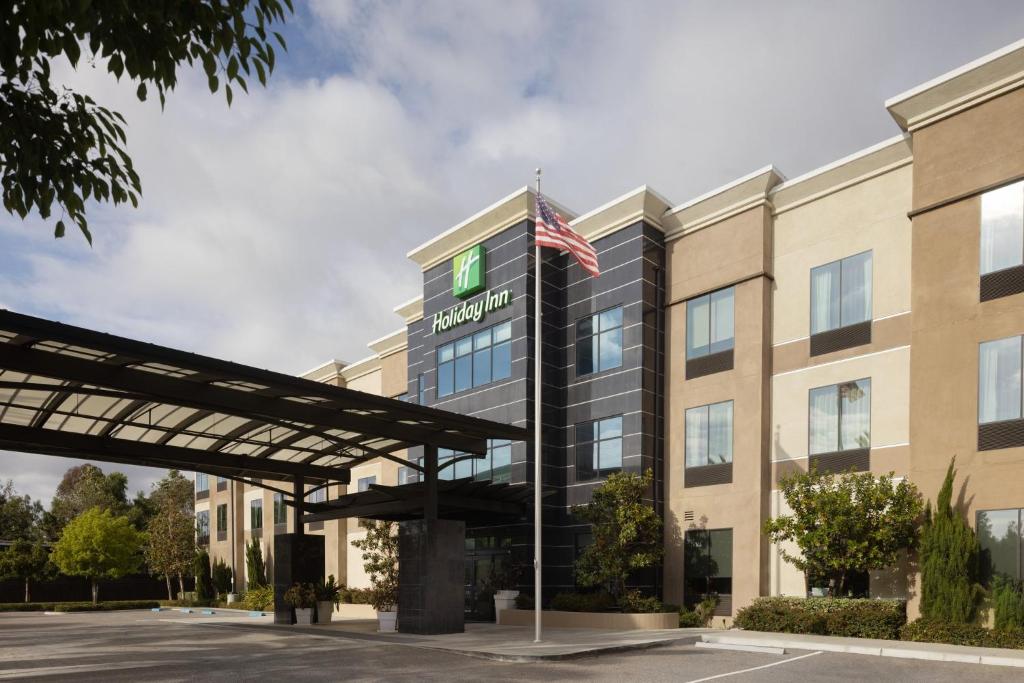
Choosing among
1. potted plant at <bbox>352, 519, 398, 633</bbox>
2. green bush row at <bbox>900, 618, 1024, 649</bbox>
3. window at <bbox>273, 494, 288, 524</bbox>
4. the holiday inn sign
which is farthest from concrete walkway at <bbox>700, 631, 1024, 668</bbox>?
window at <bbox>273, 494, 288, 524</bbox>

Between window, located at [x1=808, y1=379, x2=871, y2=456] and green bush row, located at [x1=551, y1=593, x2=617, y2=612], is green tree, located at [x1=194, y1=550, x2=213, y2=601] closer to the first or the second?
green bush row, located at [x1=551, y1=593, x2=617, y2=612]

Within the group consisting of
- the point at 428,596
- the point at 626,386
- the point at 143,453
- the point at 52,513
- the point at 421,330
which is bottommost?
the point at 52,513

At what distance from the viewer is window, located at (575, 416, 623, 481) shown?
31688mm

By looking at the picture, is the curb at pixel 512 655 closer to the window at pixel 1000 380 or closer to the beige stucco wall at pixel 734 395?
the beige stucco wall at pixel 734 395

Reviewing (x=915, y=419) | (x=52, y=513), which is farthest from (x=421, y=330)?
(x=52, y=513)

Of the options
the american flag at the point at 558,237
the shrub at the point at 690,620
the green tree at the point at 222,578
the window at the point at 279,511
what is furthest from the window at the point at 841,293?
the green tree at the point at 222,578

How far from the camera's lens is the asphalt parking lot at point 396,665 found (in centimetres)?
1677

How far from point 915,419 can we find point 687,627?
9.92 meters

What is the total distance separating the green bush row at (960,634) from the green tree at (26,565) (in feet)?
175

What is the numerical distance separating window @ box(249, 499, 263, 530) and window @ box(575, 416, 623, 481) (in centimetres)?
3178

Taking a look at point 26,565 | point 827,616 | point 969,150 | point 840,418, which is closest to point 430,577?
point 827,616

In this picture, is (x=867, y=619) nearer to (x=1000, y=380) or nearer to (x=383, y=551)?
(x=1000, y=380)

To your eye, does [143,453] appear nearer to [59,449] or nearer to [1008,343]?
[59,449]

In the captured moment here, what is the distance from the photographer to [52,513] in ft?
300
